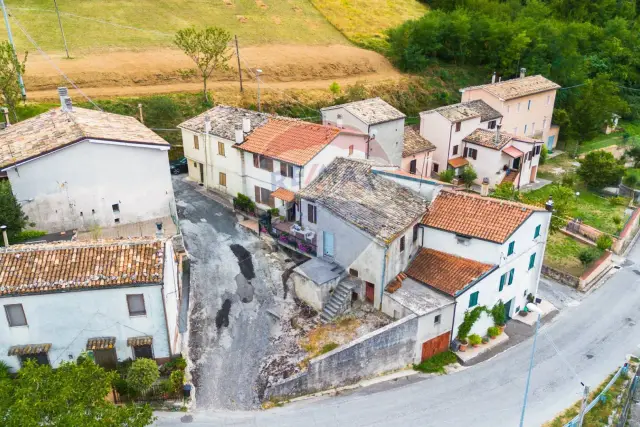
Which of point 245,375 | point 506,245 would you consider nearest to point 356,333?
point 245,375

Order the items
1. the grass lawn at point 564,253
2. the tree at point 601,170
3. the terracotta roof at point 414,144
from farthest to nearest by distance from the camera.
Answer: the tree at point 601,170 → the terracotta roof at point 414,144 → the grass lawn at point 564,253

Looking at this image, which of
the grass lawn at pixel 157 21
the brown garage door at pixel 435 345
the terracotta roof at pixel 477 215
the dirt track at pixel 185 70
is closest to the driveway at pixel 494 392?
the brown garage door at pixel 435 345

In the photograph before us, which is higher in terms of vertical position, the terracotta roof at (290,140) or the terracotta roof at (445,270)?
the terracotta roof at (290,140)

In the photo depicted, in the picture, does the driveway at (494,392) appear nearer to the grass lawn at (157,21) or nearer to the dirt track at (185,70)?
the dirt track at (185,70)

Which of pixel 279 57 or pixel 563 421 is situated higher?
pixel 279 57

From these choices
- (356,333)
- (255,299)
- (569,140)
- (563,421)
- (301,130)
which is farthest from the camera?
(569,140)

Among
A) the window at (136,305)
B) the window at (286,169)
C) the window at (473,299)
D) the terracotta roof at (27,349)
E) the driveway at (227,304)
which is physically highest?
the window at (286,169)

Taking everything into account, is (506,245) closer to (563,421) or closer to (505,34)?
(563,421)

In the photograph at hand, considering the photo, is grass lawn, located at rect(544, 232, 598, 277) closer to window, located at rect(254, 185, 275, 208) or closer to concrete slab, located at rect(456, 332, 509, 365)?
concrete slab, located at rect(456, 332, 509, 365)
